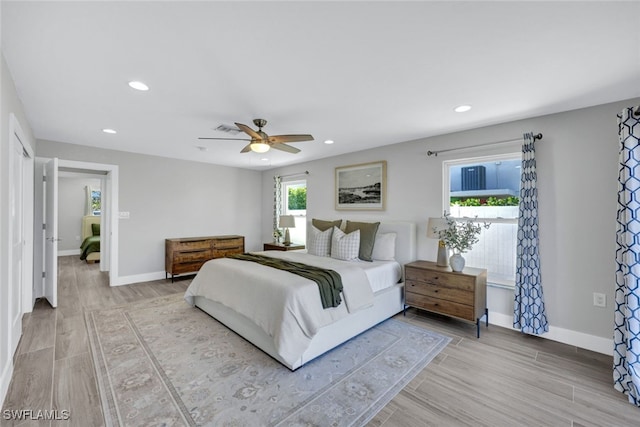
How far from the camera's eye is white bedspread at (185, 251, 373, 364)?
2297mm

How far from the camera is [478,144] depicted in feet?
11.2

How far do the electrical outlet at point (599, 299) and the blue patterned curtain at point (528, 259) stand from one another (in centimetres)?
41

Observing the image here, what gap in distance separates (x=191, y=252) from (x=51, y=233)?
6.52 ft

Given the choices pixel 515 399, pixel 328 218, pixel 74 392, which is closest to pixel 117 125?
pixel 74 392

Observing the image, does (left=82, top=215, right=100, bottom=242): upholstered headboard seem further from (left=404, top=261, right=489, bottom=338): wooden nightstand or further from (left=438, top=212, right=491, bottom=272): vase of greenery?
(left=438, top=212, right=491, bottom=272): vase of greenery

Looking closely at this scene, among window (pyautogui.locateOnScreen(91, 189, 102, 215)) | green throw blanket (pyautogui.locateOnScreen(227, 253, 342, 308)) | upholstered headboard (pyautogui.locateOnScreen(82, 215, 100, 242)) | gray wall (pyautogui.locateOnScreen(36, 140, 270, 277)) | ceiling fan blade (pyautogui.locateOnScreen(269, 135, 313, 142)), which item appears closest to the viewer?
green throw blanket (pyautogui.locateOnScreen(227, 253, 342, 308))

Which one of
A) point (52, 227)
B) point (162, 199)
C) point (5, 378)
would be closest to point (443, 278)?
point (5, 378)

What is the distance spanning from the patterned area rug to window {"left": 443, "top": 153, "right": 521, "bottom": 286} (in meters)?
1.21

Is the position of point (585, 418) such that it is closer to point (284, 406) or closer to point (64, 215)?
point (284, 406)

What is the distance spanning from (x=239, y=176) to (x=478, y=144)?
197 inches

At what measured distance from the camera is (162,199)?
533 cm

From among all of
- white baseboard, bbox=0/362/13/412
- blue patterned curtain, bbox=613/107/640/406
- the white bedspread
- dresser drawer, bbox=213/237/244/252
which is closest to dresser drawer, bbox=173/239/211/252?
dresser drawer, bbox=213/237/244/252

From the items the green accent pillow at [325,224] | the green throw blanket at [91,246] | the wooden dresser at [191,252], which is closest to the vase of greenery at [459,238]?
the green accent pillow at [325,224]

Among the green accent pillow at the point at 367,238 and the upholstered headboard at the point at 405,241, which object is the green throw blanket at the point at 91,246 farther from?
the upholstered headboard at the point at 405,241
